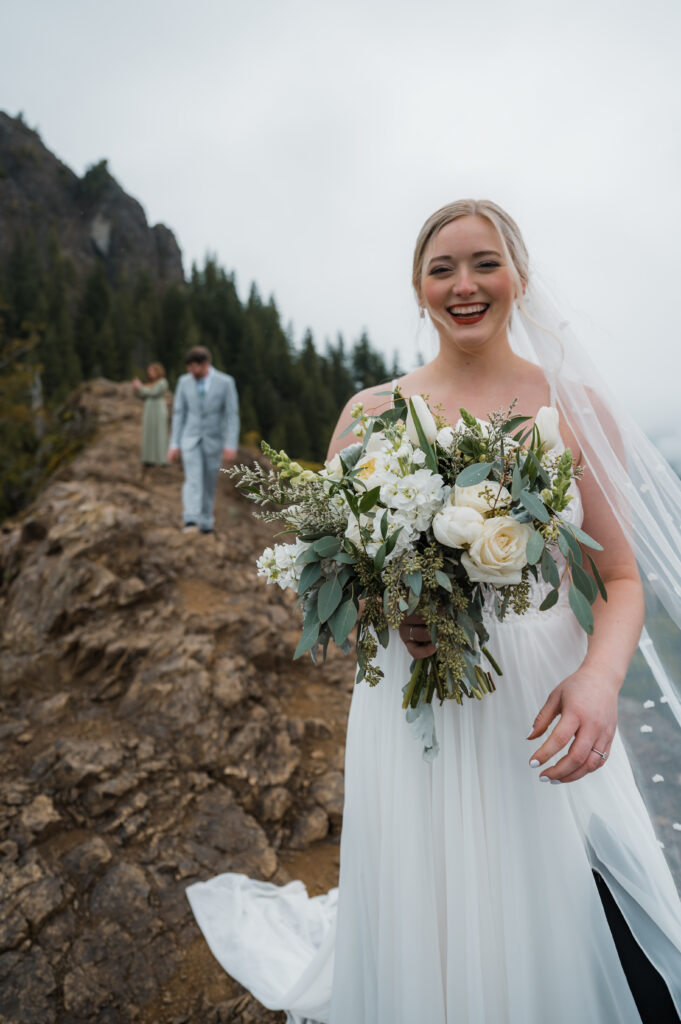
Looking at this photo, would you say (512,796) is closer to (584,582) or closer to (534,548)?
(584,582)

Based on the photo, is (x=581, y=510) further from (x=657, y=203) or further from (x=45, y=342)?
(x=45, y=342)

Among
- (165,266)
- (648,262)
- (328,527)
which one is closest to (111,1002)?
(328,527)

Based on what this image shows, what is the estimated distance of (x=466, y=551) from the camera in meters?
1.66

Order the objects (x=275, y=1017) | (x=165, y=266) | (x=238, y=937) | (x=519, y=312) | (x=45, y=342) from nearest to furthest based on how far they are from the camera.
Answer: (x=519, y=312) < (x=275, y=1017) < (x=238, y=937) < (x=45, y=342) < (x=165, y=266)

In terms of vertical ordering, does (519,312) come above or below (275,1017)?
above

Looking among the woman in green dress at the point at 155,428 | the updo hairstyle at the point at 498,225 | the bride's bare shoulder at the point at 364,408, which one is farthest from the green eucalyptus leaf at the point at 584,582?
the woman in green dress at the point at 155,428

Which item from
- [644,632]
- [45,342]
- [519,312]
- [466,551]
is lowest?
[644,632]

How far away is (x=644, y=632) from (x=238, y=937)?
2.86m

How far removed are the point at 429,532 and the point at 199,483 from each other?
7.52 m

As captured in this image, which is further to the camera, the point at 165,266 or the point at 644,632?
the point at 165,266

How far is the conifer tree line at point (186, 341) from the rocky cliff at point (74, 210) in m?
9.04

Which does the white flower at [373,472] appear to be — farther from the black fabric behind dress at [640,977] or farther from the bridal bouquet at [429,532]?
the black fabric behind dress at [640,977]

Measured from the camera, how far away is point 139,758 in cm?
489

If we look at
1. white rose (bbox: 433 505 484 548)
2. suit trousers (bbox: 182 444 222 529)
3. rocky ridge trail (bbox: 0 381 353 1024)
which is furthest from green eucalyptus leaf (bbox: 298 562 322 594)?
suit trousers (bbox: 182 444 222 529)
